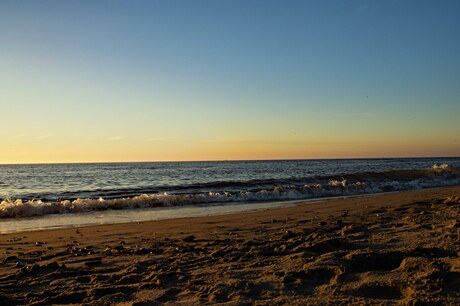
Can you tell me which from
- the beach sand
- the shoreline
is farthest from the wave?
the beach sand

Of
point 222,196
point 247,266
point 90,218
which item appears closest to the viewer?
point 247,266

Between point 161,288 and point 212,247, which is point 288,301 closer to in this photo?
point 161,288

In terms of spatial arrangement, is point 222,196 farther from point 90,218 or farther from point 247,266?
point 247,266

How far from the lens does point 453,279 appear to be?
11.8 feet

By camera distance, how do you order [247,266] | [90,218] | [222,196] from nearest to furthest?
[247,266]
[90,218]
[222,196]

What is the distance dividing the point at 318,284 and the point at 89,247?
4.44 metres

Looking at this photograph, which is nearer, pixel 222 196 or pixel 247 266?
pixel 247 266

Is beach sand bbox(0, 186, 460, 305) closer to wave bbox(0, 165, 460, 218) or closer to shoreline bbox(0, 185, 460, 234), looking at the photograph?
shoreline bbox(0, 185, 460, 234)

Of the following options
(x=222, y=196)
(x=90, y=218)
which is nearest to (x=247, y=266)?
(x=90, y=218)

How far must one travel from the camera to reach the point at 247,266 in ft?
15.3

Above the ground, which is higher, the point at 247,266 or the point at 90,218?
the point at 247,266

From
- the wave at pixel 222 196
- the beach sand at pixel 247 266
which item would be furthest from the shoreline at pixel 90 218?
the beach sand at pixel 247 266

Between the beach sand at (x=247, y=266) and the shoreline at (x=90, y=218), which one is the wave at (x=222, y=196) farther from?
the beach sand at (x=247, y=266)

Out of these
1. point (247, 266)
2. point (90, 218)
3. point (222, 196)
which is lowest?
point (90, 218)
